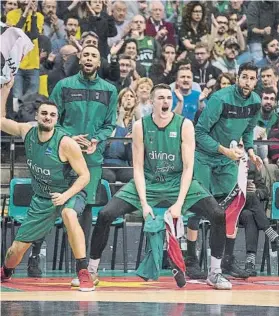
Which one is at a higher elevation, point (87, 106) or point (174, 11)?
point (174, 11)

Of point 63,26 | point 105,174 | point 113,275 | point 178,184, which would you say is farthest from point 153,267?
point 63,26

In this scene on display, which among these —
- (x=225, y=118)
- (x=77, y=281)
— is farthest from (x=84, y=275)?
(x=225, y=118)

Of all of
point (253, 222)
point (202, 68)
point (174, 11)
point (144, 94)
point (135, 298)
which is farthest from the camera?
point (174, 11)

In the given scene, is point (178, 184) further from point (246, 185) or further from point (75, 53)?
point (75, 53)

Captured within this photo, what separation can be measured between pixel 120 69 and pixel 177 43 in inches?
91.9

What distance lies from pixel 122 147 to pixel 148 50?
10.3 feet

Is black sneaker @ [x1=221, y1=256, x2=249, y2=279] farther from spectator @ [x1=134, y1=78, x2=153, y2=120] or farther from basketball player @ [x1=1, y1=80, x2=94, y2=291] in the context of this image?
spectator @ [x1=134, y1=78, x2=153, y2=120]

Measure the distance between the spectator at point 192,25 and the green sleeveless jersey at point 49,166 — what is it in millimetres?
6420

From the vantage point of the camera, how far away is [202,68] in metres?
18.2

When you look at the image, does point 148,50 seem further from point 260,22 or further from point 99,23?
point 260,22

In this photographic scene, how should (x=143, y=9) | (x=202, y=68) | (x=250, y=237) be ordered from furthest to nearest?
1. (x=143, y=9)
2. (x=202, y=68)
3. (x=250, y=237)

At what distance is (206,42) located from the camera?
1880 cm

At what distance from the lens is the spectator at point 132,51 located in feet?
57.9

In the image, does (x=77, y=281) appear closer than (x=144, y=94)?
Yes
